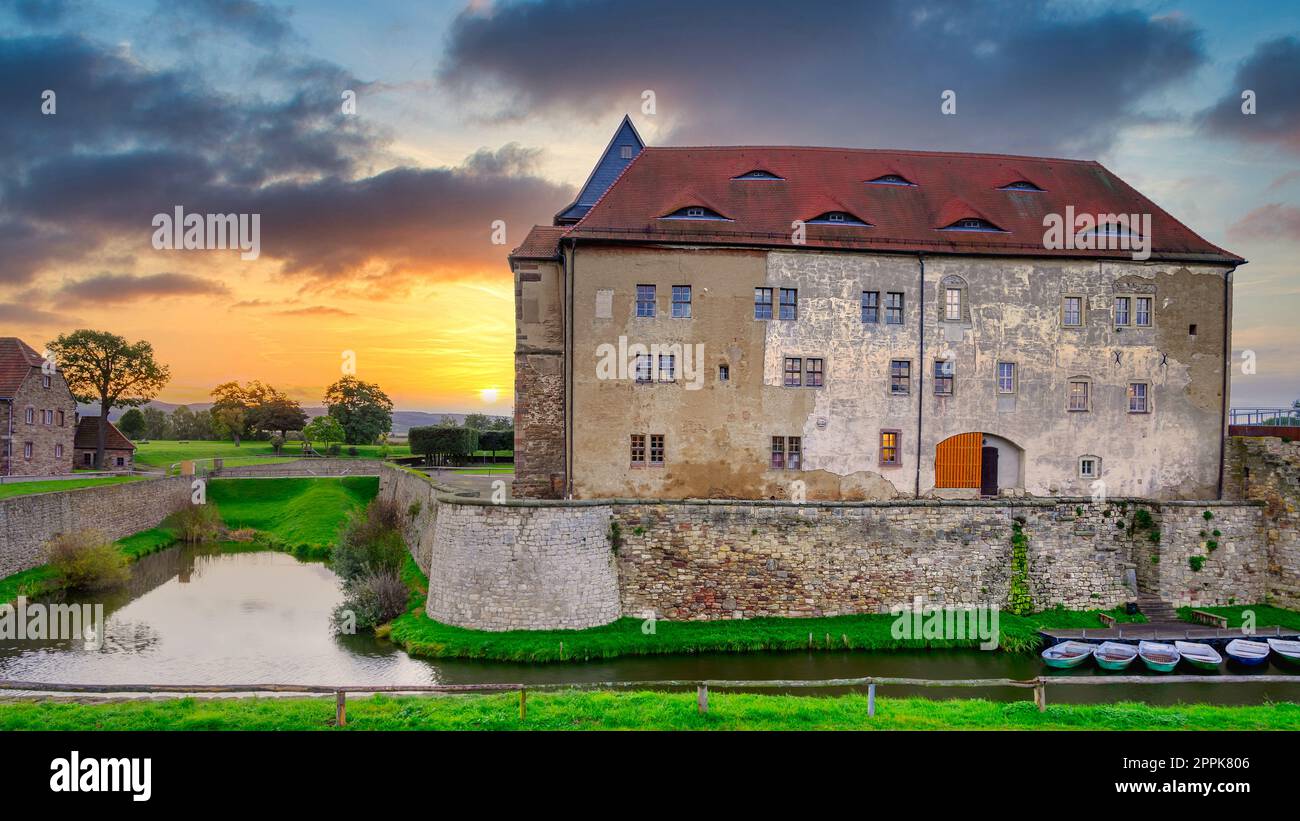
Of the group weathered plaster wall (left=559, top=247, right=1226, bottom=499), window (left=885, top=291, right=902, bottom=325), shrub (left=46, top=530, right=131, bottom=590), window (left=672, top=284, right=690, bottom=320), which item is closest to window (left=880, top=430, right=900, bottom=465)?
weathered plaster wall (left=559, top=247, right=1226, bottom=499)

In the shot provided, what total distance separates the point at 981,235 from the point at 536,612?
18.1 m

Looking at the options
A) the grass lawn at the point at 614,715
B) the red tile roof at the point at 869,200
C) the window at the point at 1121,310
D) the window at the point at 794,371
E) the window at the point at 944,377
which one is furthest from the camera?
the window at the point at 1121,310

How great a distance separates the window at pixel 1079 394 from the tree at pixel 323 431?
5697 cm

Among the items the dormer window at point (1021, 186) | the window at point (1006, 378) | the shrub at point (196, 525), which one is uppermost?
the dormer window at point (1021, 186)

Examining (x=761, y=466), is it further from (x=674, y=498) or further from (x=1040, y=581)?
(x=1040, y=581)

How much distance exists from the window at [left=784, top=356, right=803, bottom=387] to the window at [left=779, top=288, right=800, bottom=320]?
1.32 metres

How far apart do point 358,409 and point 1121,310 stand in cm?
6270

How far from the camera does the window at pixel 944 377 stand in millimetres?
22203

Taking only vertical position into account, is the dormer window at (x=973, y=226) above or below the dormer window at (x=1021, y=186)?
below

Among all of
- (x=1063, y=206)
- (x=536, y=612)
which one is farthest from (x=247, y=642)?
(x=1063, y=206)

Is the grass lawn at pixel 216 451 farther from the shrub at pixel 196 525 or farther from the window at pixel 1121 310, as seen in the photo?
the window at pixel 1121 310

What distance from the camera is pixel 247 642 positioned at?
19469 millimetres

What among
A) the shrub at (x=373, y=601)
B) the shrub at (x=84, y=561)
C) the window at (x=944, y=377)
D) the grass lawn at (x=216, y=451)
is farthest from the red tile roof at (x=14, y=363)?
the window at (x=944, y=377)

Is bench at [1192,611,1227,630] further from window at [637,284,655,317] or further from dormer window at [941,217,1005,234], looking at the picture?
window at [637,284,655,317]
